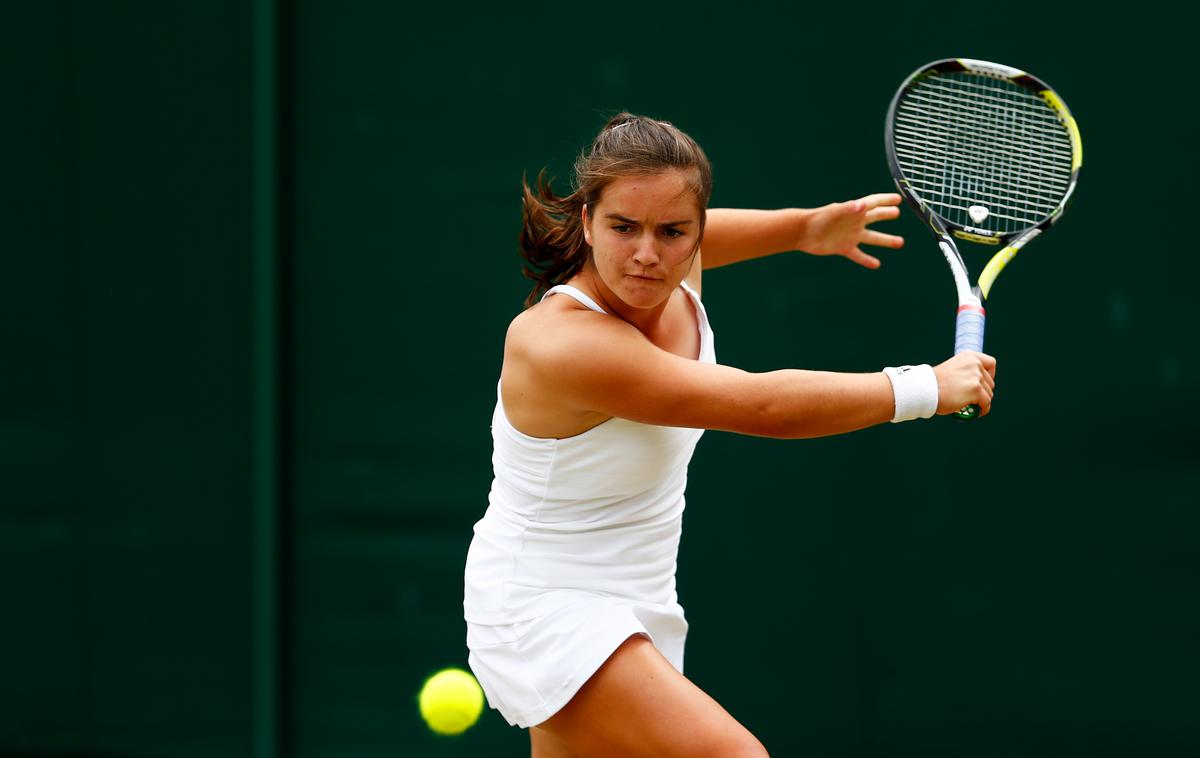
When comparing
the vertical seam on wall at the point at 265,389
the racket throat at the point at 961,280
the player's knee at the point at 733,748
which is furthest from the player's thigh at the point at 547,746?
the vertical seam on wall at the point at 265,389

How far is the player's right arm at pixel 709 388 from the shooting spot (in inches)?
86.1

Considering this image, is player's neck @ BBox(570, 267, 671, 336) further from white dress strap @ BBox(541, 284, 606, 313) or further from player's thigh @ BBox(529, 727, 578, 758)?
player's thigh @ BBox(529, 727, 578, 758)

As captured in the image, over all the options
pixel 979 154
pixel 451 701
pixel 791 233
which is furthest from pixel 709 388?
pixel 451 701

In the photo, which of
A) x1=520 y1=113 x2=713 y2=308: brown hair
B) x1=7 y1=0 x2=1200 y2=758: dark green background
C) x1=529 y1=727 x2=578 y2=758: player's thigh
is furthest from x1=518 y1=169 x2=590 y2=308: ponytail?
x1=7 y1=0 x2=1200 y2=758: dark green background

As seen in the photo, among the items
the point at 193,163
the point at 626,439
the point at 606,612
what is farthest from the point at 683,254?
the point at 193,163

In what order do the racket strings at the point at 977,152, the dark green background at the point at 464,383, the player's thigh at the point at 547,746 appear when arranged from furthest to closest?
the dark green background at the point at 464,383 < the racket strings at the point at 977,152 < the player's thigh at the point at 547,746

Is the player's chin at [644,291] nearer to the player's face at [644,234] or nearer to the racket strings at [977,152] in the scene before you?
the player's face at [644,234]

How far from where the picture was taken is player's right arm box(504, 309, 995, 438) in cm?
219

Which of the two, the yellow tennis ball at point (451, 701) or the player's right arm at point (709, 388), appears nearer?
the player's right arm at point (709, 388)

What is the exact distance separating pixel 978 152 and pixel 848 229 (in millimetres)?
282

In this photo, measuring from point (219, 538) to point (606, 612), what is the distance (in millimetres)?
1689

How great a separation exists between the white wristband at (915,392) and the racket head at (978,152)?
0.50 m

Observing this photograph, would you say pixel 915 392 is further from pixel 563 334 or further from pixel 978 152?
pixel 978 152

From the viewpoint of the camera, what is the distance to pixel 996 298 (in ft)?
10.5
